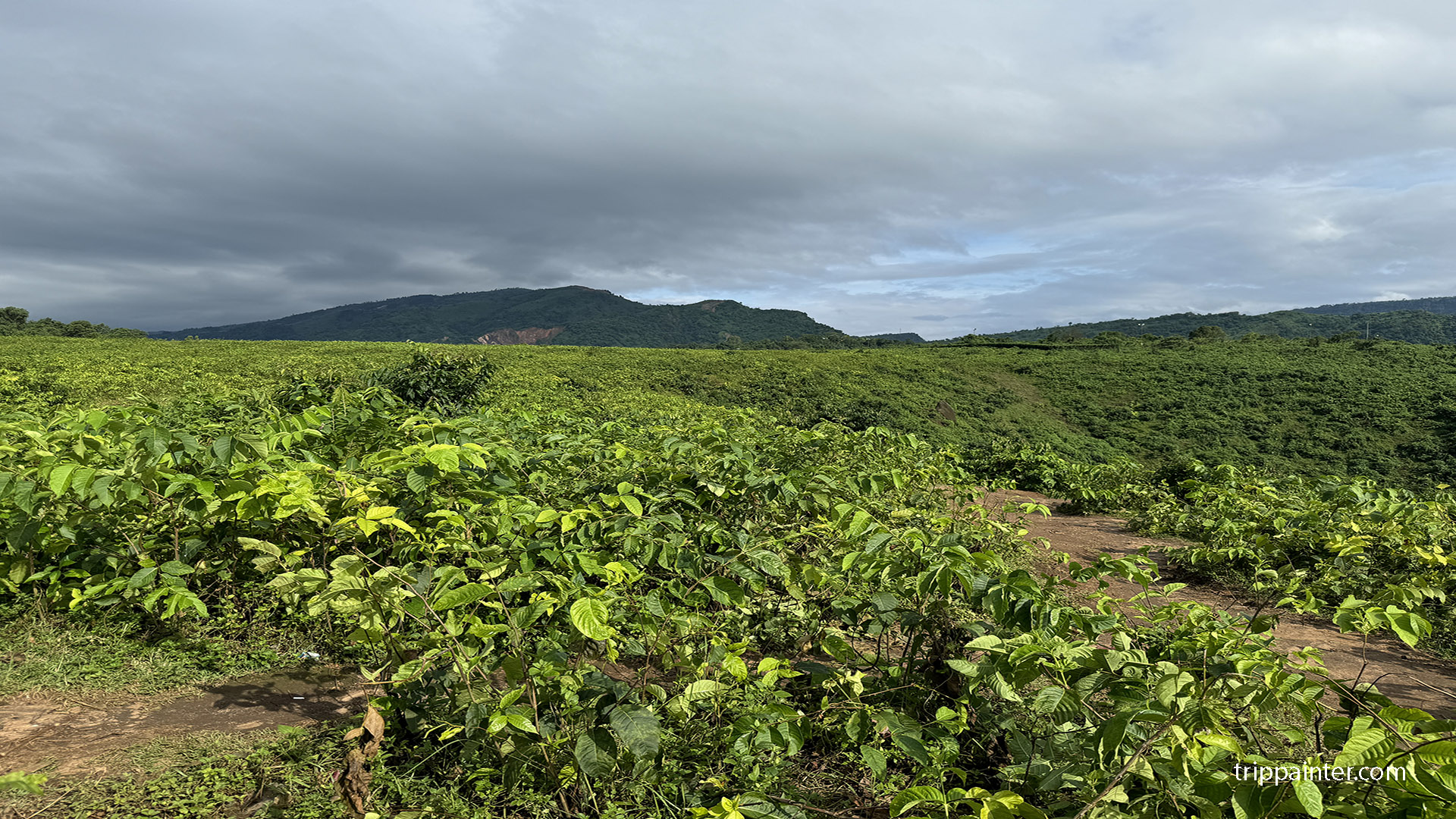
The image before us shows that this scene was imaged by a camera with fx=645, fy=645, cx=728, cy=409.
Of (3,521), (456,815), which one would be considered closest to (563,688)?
(456,815)

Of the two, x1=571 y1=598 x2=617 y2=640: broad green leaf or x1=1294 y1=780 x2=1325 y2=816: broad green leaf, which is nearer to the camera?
x1=1294 y1=780 x2=1325 y2=816: broad green leaf

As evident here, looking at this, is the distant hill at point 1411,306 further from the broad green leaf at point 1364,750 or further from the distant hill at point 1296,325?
the broad green leaf at point 1364,750

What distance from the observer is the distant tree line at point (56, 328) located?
31.3 meters

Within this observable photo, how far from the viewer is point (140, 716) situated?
278cm

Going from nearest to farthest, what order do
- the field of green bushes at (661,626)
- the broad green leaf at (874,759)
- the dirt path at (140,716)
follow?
the field of green bushes at (661,626), the broad green leaf at (874,759), the dirt path at (140,716)

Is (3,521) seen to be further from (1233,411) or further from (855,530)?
(1233,411)

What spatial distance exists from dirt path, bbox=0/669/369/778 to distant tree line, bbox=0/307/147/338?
1437 inches

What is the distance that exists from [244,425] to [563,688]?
361 cm

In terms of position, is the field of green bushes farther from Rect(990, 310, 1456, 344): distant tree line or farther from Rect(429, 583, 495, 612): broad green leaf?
Rect(990, 310, 1456, 344): distant tree line

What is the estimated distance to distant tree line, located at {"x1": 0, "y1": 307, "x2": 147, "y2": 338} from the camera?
103ft

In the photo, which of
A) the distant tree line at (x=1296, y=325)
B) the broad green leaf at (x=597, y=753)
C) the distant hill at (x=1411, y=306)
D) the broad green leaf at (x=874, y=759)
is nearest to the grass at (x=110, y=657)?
the broad green leaf at (x=597, y=753)

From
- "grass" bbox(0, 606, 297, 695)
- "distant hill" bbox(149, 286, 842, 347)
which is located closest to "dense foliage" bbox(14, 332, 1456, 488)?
"grass" bbox(0, 606, 297, 695)

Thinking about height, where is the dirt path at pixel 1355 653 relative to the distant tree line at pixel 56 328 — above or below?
below

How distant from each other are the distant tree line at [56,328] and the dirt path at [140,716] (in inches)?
1437
